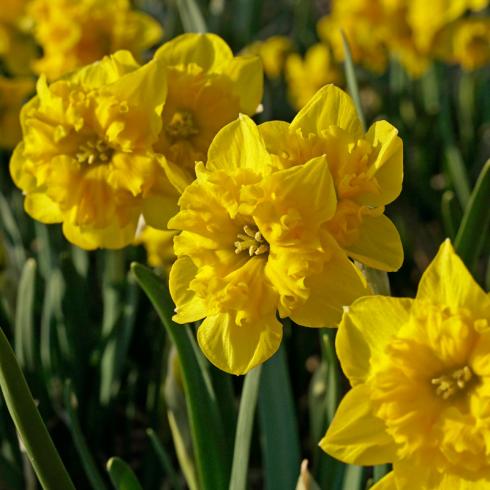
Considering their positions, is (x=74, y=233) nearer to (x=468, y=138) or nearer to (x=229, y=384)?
(x=229, y=384)

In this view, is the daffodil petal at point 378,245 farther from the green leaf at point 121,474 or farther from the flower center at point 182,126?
the green leaf at point 121,474

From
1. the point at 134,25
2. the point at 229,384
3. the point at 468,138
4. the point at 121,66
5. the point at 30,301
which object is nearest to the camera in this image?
the point at 121,66

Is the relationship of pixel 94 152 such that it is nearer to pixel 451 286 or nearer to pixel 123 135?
pixel 123 135

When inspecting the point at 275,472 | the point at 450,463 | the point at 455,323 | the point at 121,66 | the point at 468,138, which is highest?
the point at 121,66

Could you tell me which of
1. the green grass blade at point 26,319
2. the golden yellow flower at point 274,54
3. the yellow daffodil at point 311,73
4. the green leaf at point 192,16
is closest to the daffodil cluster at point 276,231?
the green grass blade at point 26,319

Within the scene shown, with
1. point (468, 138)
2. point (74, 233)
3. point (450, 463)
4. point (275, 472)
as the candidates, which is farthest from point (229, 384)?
point (468, 138)

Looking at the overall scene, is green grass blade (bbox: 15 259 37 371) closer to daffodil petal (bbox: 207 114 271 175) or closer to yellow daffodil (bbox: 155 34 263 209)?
yellow daffodil (bbox: 155 34 263 209)

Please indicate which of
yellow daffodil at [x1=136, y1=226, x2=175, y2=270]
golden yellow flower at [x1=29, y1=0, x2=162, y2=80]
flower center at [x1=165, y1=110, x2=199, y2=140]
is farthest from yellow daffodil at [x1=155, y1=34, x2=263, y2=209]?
golden yellow flower at [x1=29, y1=0, x2=162, y2=80]
